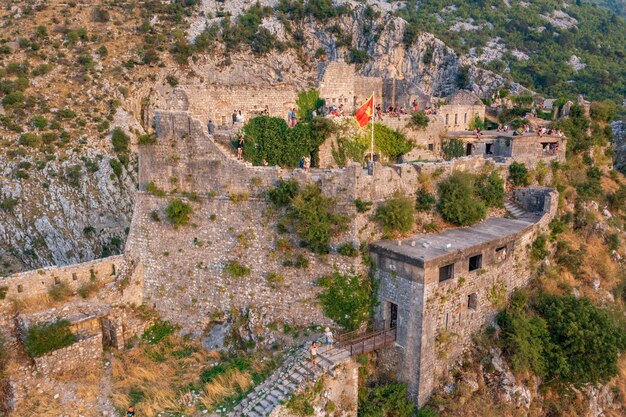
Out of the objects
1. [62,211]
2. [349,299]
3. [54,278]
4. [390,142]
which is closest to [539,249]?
[390,142]

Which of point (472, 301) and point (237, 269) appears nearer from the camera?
point (472, 301)

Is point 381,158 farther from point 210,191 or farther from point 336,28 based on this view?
point 336,28

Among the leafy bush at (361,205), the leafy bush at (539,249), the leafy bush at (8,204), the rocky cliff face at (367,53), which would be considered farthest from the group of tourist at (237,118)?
the rocky cliff face at (367,53)

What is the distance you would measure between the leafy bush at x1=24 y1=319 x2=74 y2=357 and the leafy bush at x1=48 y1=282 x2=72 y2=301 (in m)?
1.40

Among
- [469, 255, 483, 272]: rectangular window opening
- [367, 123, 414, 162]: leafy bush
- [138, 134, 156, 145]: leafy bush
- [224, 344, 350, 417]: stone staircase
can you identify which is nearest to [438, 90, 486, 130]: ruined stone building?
[367, 123, 414, 162]: leafy bush

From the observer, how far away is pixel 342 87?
27781mm

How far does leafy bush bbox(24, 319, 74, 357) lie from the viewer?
53.1 feet

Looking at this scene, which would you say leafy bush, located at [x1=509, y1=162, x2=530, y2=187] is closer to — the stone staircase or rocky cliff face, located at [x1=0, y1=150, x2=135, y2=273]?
the stone staircase

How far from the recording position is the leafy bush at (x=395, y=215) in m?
16.8

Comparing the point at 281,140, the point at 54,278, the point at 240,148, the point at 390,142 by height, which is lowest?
the point at 54,278

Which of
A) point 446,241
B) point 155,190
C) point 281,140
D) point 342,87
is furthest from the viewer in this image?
point 342,87

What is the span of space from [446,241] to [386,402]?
220 inches

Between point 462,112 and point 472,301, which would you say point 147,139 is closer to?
point 472,301

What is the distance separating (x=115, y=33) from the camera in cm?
5591
